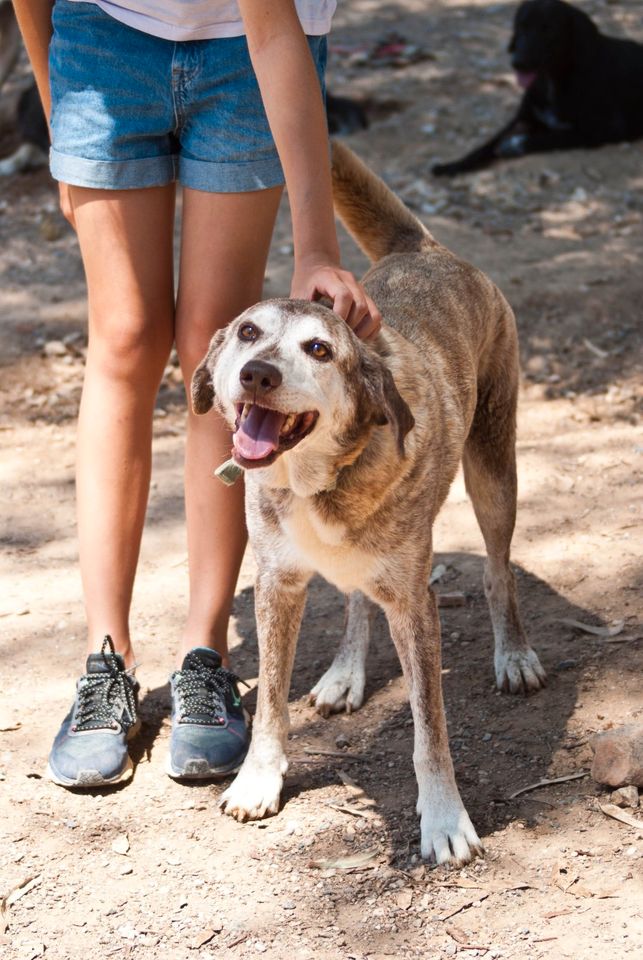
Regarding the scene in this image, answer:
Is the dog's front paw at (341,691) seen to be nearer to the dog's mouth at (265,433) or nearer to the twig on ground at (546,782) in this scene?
the twig on ground at (546,782)

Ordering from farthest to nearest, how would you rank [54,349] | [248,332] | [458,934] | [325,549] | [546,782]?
1. [54,349]
2. [546,782]
3. [325,549]
4. [248,332]
5. [458,934]

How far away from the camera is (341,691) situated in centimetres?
328

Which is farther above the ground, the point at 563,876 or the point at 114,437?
the point at 114,437

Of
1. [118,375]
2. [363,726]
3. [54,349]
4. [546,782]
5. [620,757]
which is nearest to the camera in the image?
[620,757]

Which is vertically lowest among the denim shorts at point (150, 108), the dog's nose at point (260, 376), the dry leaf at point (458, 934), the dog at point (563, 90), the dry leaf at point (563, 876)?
the dog at point (563, 90)

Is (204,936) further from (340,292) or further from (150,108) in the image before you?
(150,108)

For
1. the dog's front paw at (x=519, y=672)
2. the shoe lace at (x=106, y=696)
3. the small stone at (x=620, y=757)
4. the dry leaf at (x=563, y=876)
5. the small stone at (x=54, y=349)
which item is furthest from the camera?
the small stone at (x=54, y=349)

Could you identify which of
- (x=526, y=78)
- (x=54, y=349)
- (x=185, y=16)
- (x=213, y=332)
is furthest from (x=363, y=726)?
(x=526, y=78)

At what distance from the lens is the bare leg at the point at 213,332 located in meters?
2.82

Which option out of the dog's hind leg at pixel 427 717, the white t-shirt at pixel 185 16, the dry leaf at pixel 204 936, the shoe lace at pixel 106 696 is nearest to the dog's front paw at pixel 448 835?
the dog's hind leg at pixel 427 717

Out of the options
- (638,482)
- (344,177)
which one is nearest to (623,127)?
(638,482)

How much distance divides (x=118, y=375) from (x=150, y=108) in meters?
0.65

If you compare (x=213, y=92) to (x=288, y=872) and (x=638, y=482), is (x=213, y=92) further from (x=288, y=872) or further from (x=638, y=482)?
(x=638, y=482)

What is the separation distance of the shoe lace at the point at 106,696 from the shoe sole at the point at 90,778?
4.5 inches
